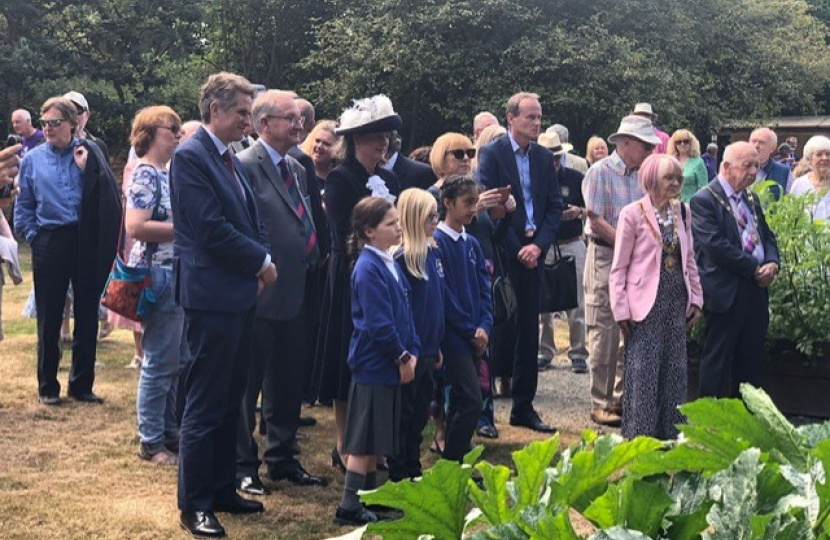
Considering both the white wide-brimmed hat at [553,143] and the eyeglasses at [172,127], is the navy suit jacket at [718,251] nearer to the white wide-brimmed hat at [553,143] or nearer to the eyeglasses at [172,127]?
the white wide-brimmed hat at [553,143]

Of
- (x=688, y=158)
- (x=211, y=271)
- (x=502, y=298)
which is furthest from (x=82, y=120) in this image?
(x=688, y=158)

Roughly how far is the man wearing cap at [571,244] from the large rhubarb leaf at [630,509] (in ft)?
26.9

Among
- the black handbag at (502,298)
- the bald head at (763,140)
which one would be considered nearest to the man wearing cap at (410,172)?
the black handbag at (502,298)

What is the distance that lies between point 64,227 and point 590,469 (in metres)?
7.35

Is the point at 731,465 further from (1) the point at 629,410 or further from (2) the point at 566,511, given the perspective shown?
(1) the point at 629,410

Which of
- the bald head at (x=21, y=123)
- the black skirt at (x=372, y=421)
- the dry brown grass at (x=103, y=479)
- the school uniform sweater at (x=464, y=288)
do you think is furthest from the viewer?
the bald head at (x=21, y=123)

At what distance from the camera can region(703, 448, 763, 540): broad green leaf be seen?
42.6 inches

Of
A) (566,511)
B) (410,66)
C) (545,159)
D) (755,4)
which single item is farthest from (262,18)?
(566,511)

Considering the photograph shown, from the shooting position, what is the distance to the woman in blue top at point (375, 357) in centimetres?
562

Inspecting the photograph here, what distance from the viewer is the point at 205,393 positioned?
5.33m

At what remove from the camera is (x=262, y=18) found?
1412 inches

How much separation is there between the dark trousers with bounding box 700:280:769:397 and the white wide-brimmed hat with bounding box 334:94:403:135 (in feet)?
8.13

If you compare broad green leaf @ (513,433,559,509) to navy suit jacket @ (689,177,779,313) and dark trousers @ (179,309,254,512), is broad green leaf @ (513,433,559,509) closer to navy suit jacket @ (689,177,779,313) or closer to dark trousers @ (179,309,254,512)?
dark trousers @ (179,309,254,512)

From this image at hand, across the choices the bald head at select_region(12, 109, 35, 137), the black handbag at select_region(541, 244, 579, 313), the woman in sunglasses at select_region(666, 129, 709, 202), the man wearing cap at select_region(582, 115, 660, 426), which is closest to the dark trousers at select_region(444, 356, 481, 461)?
the man wearing cap at select_region(582, 115, 660, 426)
